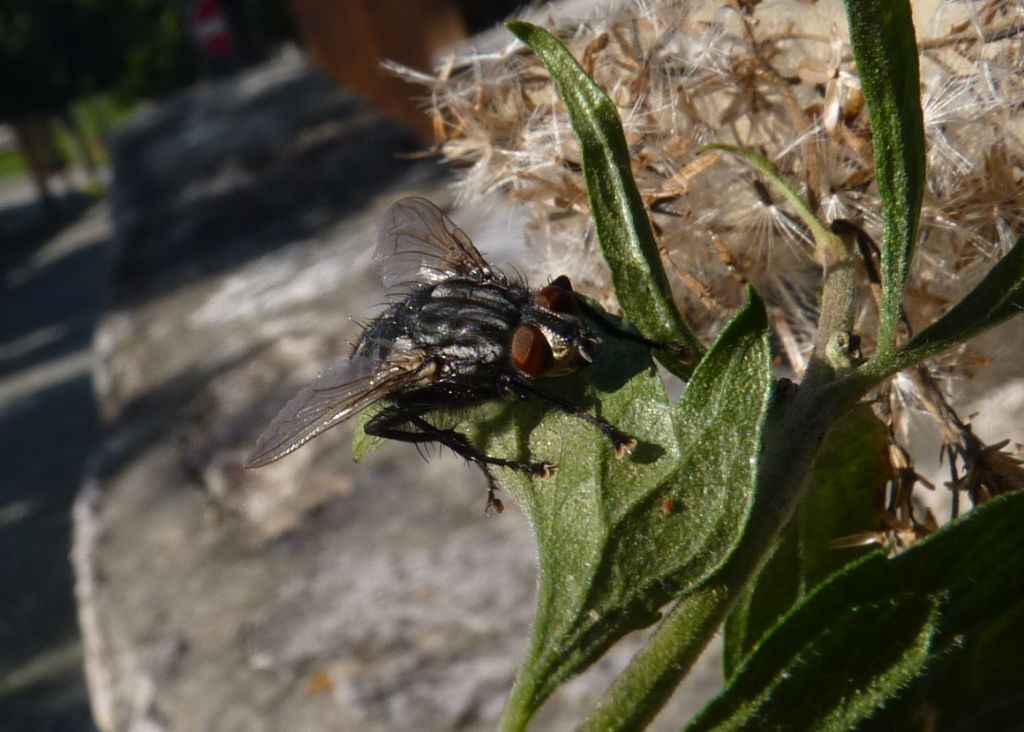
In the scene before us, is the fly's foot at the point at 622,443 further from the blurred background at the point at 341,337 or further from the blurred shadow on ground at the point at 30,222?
the blurred shadow on ground at the point at 30,222

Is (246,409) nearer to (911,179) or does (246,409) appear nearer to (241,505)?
(241,505)

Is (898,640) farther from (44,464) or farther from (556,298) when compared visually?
(44,464)

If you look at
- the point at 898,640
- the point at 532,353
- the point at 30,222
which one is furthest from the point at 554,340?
the point at 30,222

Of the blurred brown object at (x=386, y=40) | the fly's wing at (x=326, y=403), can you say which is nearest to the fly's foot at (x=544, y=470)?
the fly's wing at (x=326, y=403)

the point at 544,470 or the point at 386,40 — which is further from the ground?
the point at 386,40

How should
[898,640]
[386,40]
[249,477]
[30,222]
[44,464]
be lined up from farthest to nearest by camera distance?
[30,222], [44,464], [386,40], [249,477], [898,640]

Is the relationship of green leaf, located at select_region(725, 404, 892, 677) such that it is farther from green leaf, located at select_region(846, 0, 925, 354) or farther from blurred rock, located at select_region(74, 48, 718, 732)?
blurred rock, located at select_region(74, 48, 718, 732)
